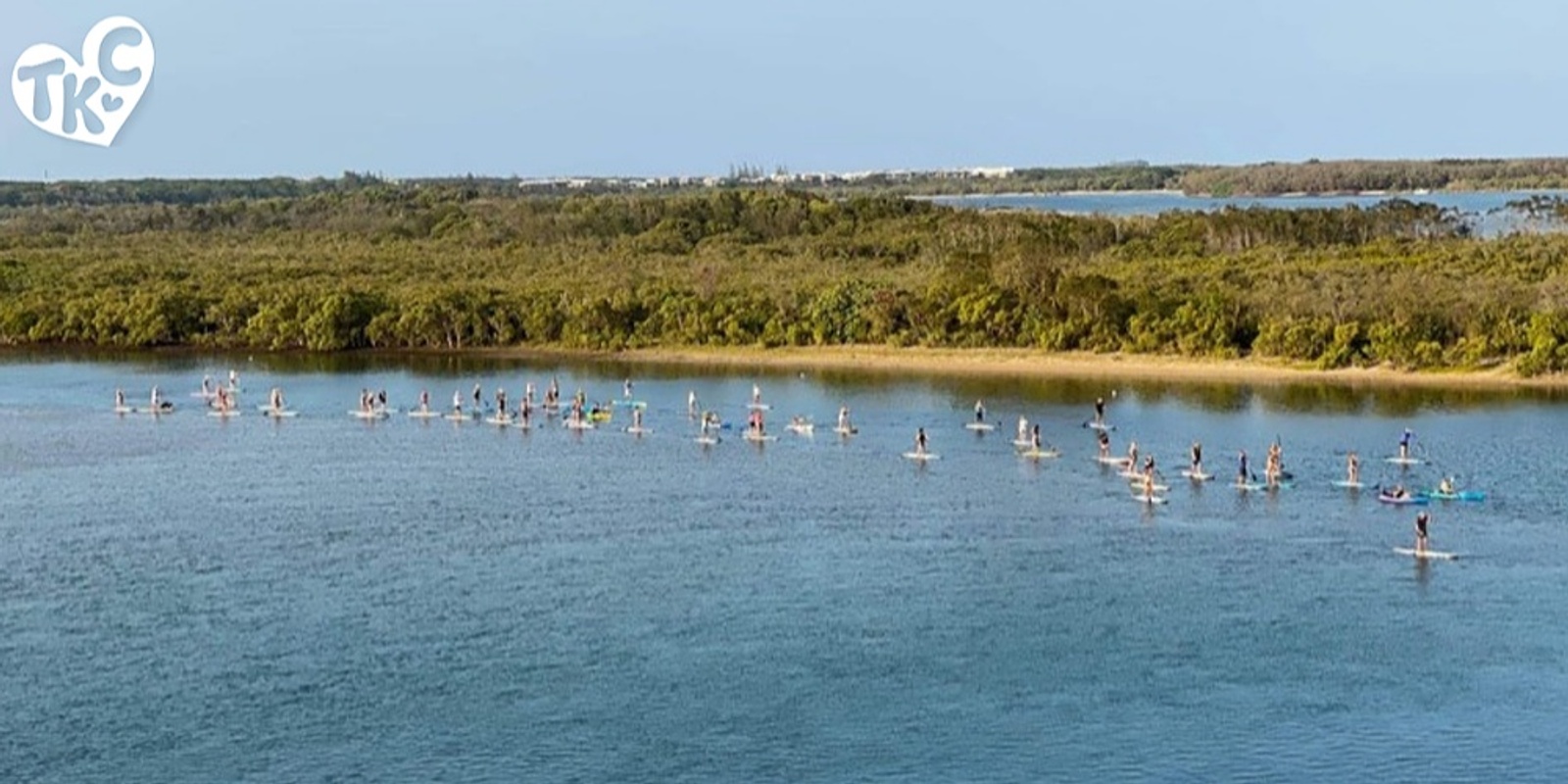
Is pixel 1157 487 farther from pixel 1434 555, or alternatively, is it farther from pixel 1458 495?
pixel 1434 555

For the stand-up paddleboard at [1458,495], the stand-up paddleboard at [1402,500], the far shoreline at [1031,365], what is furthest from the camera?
the far shoreline at [1031,365]

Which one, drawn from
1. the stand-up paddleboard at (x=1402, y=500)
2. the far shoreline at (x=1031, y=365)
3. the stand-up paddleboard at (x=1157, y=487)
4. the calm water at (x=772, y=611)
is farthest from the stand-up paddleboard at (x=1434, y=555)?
the far shoreline at (x=1031, y=365)

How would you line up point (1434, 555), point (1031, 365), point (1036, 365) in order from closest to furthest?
point (1434, 555) < point (1036, 365) < point (1031, 365)

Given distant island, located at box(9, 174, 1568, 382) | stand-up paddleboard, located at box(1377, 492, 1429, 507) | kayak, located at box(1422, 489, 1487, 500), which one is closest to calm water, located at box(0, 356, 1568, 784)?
kayak, located at box(1422, 489, 1487, 500)

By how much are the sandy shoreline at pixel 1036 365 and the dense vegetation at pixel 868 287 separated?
855mm

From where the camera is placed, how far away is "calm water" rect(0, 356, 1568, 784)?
3397cm

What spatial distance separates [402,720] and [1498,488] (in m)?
31.1

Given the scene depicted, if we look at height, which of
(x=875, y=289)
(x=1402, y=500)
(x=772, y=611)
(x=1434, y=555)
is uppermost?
(x=875, y=289)

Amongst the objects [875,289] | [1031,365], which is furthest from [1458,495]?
[875,289]

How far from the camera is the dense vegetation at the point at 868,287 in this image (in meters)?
85.1

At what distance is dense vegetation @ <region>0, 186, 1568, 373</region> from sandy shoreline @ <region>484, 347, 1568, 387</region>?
85 cm

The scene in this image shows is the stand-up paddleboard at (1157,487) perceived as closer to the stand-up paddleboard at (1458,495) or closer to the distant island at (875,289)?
the stand-up paddleboard at (1458,495)

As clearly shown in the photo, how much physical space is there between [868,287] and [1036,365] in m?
14.1

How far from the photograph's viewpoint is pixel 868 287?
325ft
